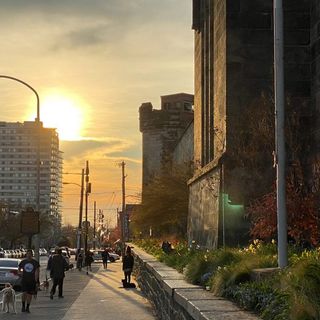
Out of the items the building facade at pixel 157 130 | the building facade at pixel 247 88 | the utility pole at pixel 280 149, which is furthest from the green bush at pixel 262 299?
the building facade at pixel 157 130

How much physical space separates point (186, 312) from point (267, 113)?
1318 centimetres

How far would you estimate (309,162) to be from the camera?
21.6 meters

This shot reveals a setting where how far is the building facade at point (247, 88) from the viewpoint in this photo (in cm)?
2178

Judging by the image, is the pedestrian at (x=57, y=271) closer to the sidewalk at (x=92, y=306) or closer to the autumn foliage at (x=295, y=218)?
the sidewalk at (x=92, y=306)

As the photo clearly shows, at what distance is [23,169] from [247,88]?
125 meters

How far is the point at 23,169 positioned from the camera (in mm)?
143000

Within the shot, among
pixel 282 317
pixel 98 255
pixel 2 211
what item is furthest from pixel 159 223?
pixel 2 211

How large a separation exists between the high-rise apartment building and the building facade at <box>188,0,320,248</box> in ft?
281

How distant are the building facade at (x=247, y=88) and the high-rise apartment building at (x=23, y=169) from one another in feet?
281

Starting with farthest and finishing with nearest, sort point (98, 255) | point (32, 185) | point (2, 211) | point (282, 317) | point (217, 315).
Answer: point (32, 185), point (2, 211), point (98, 255), point (217, 315), point (282, 317)

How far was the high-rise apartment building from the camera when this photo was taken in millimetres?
120375

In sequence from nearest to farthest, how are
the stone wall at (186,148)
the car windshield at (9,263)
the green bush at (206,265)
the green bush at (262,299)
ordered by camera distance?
the green bush at (262,299) < the green bush at (206,265) < the car windshield at (9,263) < the stone wall at (186,148)

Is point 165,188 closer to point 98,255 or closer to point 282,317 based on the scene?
point 282,317

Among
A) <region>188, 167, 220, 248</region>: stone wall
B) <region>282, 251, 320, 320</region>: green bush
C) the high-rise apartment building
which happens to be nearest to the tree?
<region>188, 167, 220, 248</region>: stone wall
